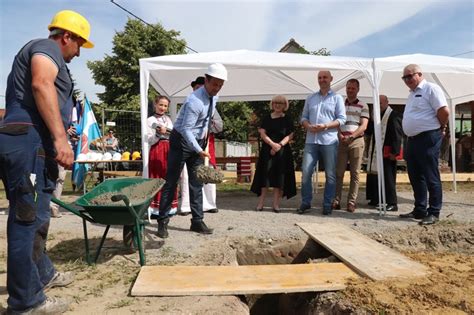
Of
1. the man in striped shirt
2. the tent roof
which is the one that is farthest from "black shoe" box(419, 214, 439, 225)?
the tent roof

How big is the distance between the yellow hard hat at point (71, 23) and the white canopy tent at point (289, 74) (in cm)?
289

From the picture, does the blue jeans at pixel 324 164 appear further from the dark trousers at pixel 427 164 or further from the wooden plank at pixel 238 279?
the wooden plank at pixel 238 279

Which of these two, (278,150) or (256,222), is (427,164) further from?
(256,222)

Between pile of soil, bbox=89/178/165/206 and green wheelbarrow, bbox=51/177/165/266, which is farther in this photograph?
pile of soil, bbox=89/178/165/206

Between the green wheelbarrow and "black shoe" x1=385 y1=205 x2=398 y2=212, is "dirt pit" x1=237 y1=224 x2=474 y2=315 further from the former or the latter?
"black shoe" x1=385 y1=205 x2=398 y2=212

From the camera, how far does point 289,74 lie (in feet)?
28.9

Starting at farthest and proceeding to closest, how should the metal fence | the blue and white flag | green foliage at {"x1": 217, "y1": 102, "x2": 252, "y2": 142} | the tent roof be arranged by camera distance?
1. green foliage at {"x1": 217, "y1": 102, "x2": 252, "y2": 142}
2. the metal fence
3. the blue and white flag
4. the tent roof

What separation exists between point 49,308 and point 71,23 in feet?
6.15

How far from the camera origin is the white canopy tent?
5918mm

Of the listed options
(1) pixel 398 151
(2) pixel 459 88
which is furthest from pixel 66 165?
(2) pixel 459 88

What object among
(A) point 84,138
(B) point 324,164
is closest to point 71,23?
(B) point 324,164

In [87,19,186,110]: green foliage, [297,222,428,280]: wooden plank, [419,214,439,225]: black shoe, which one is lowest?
[297,222,428,280]: wooden plank

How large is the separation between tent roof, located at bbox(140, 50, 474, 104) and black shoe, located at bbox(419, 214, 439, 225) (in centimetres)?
218

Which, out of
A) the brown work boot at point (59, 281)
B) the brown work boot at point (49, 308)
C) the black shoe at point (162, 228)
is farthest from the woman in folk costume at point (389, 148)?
the brown work boot at point (49, 308)
